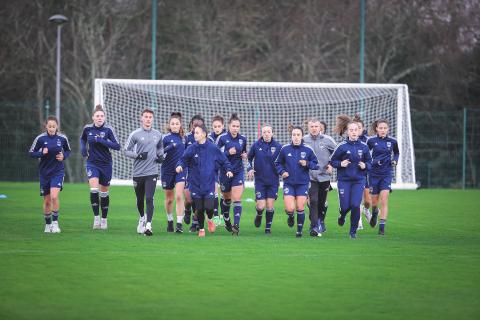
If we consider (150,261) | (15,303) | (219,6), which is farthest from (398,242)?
(219,6)

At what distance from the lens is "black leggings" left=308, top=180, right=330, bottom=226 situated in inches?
607

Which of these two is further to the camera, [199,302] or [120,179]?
[120,179]

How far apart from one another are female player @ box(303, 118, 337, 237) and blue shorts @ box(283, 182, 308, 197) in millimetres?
633

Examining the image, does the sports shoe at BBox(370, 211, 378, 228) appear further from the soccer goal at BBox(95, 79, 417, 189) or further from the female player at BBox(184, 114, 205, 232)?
the soccer goal at BBox(95, 79, 417, 189)

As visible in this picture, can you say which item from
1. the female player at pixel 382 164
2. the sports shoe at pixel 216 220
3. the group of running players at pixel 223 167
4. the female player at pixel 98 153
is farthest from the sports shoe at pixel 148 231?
the female player at pixel 382 164

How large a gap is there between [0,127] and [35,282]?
87.3 ft

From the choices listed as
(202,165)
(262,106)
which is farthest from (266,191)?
(262,106)

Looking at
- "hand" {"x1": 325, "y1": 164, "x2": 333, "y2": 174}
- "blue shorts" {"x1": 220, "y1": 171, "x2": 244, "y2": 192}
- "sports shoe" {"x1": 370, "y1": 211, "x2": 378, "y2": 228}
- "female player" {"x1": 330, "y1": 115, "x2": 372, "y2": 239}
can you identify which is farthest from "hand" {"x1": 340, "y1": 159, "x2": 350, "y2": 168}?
"sports shoe" {"x1": 370, "y1": 211, "x2": 378, "y2": 228}

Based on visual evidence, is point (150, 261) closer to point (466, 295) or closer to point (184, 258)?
point (184, 258)

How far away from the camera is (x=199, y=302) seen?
8.70m

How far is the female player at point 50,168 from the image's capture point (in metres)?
15.0

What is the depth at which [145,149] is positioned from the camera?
15227mm

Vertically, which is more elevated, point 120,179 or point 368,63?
point 368,63

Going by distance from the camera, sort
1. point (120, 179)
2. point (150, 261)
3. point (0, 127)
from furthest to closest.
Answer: point (0, 127)
point (120, 179)
point (150, 261)
